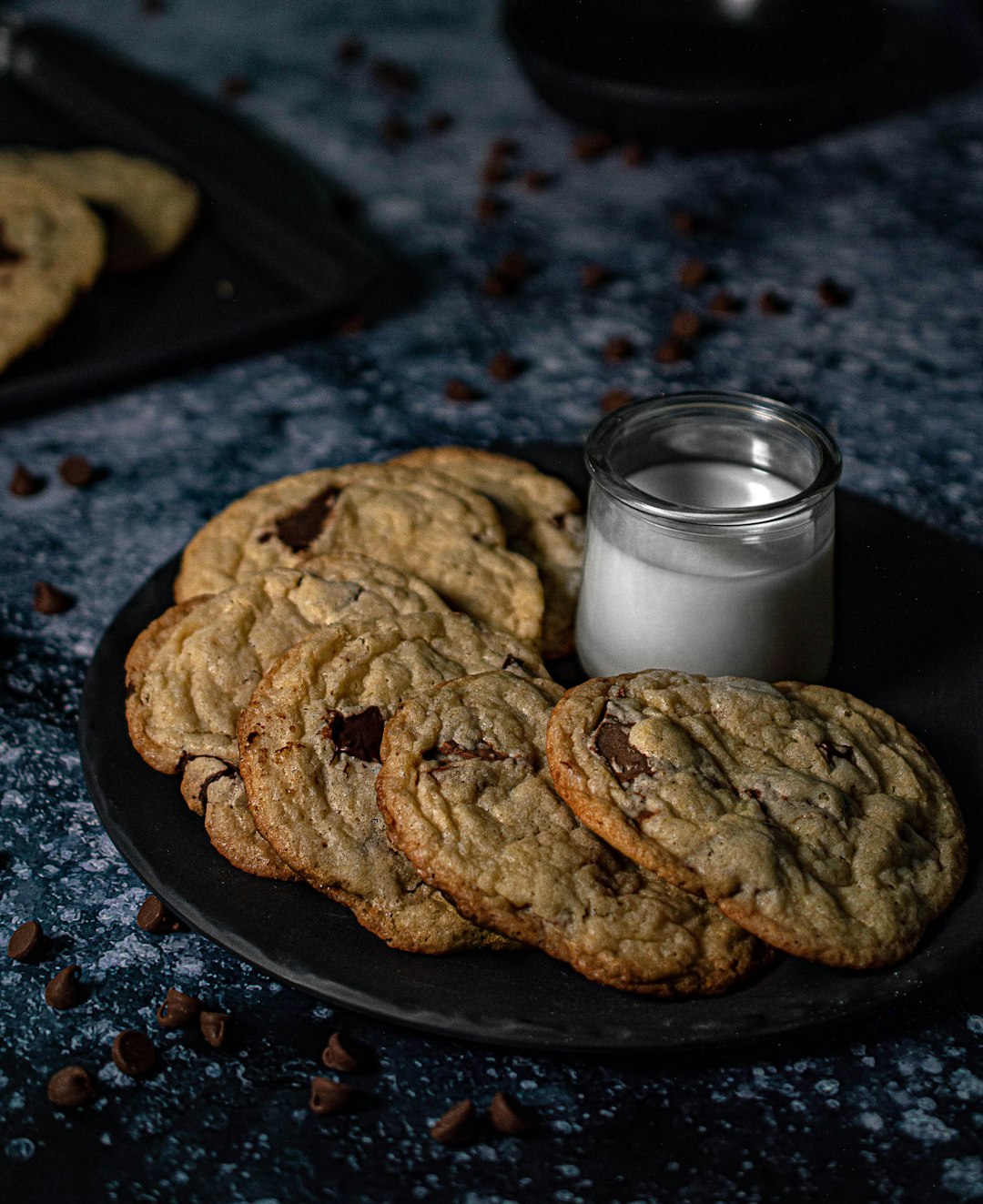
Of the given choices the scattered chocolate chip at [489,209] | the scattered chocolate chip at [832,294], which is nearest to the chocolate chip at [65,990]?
the scattered chocolate chip at [832,294]

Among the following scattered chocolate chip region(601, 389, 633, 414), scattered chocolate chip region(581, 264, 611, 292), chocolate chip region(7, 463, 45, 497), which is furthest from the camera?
scattered chocolate chip region(581, 264, 611, 292)

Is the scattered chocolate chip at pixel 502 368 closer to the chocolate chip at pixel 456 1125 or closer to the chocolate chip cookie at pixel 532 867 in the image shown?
the chocolate chip cookie at pixel 532 867

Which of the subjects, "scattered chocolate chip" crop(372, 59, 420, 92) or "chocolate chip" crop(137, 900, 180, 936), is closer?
"chocolate chip" crop(137, 900, 180, 936)

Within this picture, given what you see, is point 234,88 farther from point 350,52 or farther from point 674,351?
point 674,351

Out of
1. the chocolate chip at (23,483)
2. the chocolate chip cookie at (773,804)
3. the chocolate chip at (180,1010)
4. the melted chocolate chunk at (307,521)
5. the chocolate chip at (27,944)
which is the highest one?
the chocolate chip cookie at (773,804)

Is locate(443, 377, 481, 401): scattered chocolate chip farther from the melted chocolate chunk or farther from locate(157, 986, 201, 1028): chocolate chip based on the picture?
locate(157, 986, 201, 1028): chocolate chip

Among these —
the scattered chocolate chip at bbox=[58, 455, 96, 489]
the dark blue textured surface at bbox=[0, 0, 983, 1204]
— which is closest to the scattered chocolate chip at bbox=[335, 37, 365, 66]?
the dark blue textured surface at bbox=[0, 0, 983, 1204]
